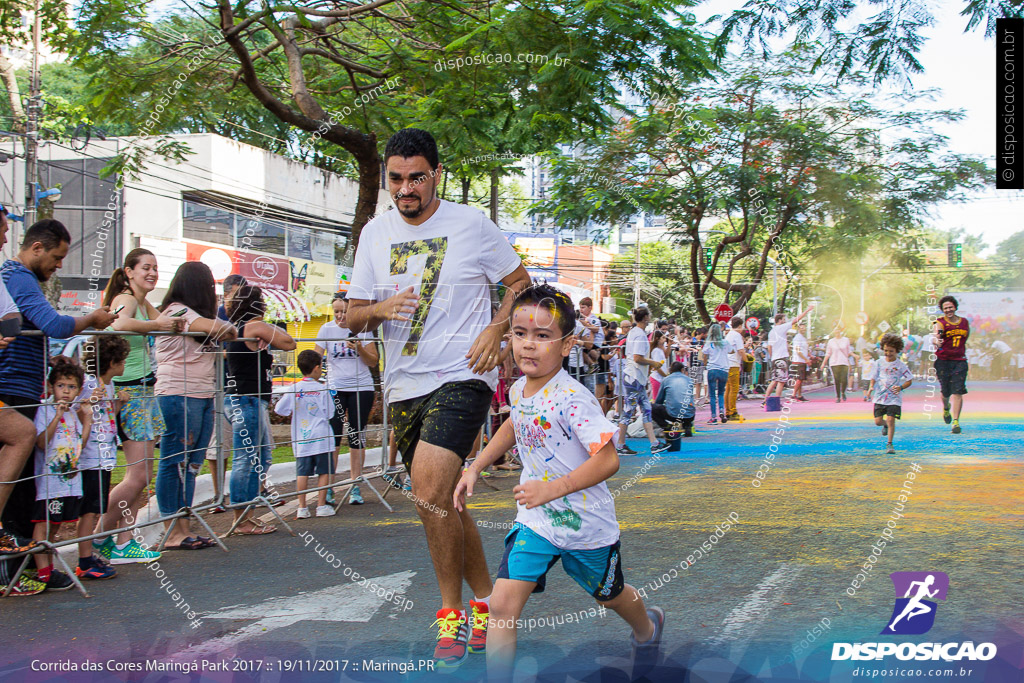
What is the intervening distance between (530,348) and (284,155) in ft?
93.1

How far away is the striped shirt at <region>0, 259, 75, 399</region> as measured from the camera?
4.93 m

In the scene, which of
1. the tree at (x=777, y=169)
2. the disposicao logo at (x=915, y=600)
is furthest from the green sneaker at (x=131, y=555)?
the tree at (x=777, y=169)

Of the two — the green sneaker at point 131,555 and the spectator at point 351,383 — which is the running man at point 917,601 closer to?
the green sneaker at point 131,555

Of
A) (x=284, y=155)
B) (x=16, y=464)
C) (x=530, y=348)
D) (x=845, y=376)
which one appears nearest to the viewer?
(x=530, y=348)

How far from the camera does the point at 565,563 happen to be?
3.12 meters

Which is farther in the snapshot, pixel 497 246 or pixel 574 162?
pixel 574 162

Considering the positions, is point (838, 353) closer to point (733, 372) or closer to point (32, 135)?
point (733, 372)

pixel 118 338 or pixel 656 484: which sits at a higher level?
pixel 118 338

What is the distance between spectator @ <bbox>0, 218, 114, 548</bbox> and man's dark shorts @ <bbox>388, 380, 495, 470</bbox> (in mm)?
2447

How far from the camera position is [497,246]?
3.79 m

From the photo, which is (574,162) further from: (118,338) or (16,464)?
(16,464)

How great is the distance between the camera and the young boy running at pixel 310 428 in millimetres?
7133

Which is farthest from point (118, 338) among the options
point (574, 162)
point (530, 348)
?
point (574, 162)

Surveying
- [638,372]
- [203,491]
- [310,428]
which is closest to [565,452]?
[310,428]
